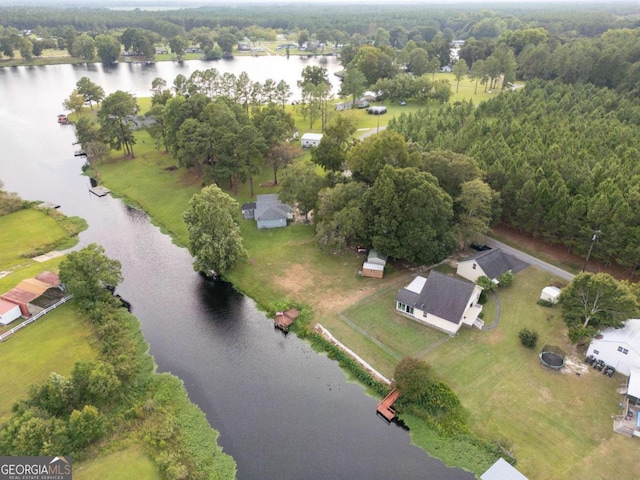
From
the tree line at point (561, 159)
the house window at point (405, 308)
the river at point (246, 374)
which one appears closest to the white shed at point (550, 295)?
the tree line at point (561, 159)

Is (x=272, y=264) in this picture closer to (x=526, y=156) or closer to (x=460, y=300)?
(x=460, y=300)

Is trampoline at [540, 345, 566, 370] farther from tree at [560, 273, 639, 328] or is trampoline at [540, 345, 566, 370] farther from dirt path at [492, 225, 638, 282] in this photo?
dirt path at [492, 225, 638, 282]

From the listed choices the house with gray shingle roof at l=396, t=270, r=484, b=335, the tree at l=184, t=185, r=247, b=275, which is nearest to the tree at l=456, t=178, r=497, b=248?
the house with gray shingle roof at l=396, t=270, r=484, b=335

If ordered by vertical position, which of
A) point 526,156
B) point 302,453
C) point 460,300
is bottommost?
point 302,453

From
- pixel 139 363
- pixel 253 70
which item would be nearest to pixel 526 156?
pixel 139 363

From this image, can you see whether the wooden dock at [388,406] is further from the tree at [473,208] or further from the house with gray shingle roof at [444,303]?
the tree at [473,208]

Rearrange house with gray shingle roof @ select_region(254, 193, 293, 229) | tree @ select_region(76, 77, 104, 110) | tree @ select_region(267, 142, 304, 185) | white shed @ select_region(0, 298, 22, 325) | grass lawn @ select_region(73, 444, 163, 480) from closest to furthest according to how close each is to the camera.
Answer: grass lawn @ select_region(73, 444, 163, 480) < white shed @ select_region(0, 298, 22, 325) < house with gray shingle roof @ select_region(254, 193, 293, 229) < tree @ select_region(267, 142, 304, 185) < tree @ select_region(76, 77, 104, 110)

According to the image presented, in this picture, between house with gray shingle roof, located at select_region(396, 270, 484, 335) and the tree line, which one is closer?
house with gray shingle roof, located at select_region(396, 270, 484, 335)
